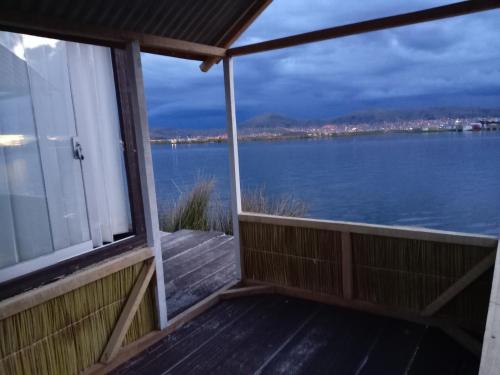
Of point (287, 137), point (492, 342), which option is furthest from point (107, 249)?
point (492, 342)

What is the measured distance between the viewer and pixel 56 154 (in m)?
2.92

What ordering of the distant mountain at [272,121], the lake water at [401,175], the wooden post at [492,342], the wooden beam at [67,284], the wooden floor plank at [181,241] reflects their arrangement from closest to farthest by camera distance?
the wooden post at [492,342], the wooden beam at [67,284], the lake water at [401,175], the distant mountain at [272,121], the wooden floor plank at [181,241]

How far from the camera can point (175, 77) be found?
4484 mm

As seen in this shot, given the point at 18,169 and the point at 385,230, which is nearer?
the point at 18,169

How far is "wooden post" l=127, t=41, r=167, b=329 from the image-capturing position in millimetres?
2428

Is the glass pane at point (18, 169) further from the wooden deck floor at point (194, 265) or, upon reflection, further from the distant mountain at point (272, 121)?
the distant mountain at point (272, 121)

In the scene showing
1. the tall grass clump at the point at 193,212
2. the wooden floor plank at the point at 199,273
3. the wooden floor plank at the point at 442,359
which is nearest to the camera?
the wooden floor plank at the point at 442,359

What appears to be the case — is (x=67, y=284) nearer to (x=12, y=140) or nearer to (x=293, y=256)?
(x=12, y=140)

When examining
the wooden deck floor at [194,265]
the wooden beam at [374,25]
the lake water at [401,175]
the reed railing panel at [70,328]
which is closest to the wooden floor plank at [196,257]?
the wooden deck floor at [194,265]

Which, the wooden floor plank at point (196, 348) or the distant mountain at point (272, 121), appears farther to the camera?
the distant mountain at point (272, 121)

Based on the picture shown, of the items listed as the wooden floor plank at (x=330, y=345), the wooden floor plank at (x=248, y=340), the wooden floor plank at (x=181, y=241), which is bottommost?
the wooden floor plank at (x=330, y=345)

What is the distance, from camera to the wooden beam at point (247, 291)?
3.22 metres

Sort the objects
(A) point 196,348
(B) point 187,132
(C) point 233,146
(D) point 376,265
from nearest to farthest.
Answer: (A) point 196,348, (D) point 376,265, (C) point 233,146, (B) point 187,132

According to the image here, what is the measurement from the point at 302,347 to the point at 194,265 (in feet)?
6.05
